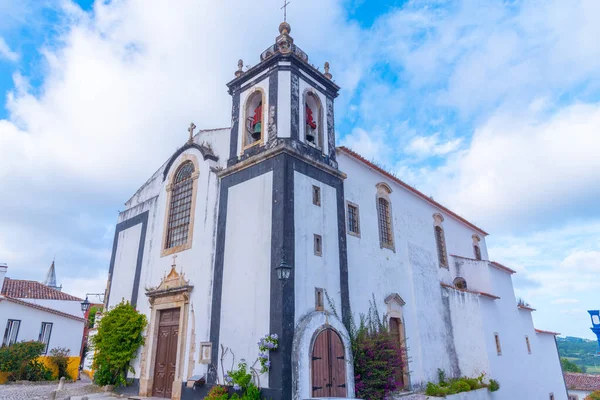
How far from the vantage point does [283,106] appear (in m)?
11.2

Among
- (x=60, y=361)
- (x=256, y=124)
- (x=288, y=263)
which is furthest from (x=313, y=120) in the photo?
(x=60, y=361)

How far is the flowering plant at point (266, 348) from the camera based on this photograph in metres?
8.64

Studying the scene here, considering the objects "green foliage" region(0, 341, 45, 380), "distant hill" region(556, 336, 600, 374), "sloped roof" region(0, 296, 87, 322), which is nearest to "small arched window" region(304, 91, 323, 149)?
"green foliage" region(0, 341, 45, 380)

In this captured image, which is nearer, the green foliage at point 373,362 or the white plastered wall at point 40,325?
the green foliage at point 373,362

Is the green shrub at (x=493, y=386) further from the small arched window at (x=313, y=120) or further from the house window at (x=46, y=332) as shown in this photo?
the house window at (x=46, y=332)

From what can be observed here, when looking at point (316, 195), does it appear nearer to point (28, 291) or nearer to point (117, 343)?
point (117, 343)

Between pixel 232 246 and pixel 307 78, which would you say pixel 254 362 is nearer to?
pixel 232 246

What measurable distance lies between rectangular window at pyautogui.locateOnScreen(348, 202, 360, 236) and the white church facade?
0.14 ft

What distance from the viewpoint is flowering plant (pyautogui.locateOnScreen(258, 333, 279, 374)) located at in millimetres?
8641

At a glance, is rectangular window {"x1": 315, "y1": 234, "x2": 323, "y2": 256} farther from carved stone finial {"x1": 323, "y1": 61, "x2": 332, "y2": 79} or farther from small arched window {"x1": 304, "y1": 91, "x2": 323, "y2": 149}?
carved stone finial {"x1": 323, "y1": 61, "x2": 332, "y2": 79}

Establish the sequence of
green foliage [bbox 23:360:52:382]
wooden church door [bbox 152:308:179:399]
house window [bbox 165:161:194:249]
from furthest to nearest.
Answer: green foliage [bbox 23:360:52:382] → house window [bbox 165:161:194:249] → wooden church door [bbox 152:308:179:399]

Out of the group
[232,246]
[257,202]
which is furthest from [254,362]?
[257,202]

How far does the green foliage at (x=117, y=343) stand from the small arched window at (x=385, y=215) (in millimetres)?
8308

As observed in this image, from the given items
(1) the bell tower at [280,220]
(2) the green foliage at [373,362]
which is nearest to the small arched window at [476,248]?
(2) the green foliage at [373,362]
